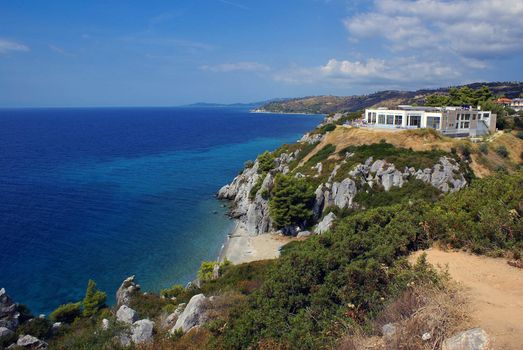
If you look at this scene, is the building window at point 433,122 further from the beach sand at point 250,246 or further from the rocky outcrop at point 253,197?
the beach sand at point 250,246

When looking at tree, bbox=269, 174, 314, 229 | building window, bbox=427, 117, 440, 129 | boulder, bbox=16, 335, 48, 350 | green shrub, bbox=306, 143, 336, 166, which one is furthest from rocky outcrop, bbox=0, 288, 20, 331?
building window, bbox=427, 117, 440, 129

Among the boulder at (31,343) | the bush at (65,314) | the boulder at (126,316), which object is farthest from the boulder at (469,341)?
the bush at (65,314)

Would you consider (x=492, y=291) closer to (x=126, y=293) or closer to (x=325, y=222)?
(x=126, y=293)

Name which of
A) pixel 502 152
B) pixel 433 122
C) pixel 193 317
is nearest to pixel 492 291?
pixel 193 317

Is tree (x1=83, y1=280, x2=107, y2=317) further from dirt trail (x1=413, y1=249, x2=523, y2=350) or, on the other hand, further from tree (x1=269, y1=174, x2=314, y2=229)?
dirt trail (x1=413, y1=249, x2=523, y2=350)

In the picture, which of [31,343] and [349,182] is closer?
[31,343]
